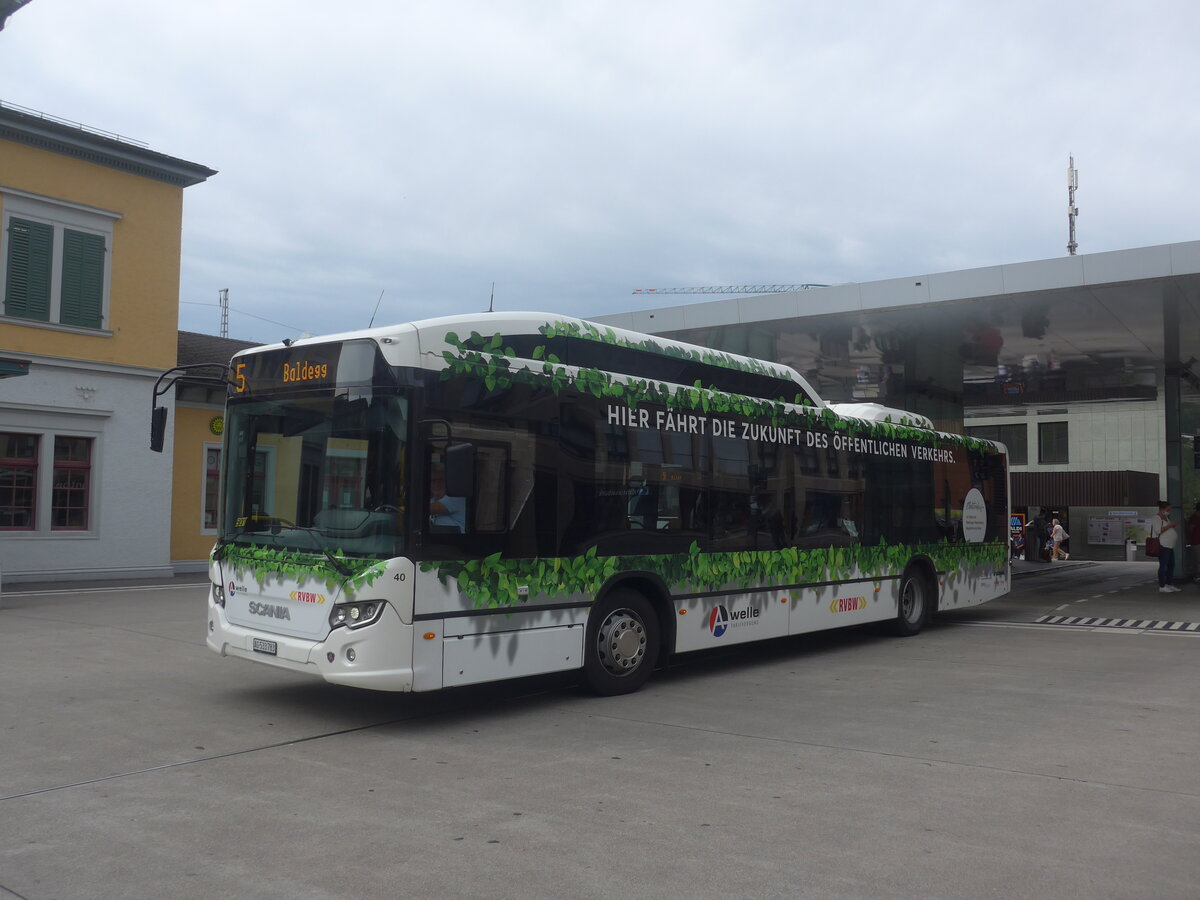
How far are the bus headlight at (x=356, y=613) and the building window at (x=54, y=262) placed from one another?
16012 mm

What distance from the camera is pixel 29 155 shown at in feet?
66.6

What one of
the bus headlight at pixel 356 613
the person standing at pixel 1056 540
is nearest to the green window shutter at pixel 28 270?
the bus headlight at pixel 356 613

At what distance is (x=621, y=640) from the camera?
9.02 metres

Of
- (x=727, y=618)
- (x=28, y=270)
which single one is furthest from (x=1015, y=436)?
(x=727, y=618)

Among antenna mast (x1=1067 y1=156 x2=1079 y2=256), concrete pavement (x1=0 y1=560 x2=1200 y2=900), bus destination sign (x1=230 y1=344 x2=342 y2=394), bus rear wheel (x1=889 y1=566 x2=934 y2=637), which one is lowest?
concrete pavement (x1=0 y1=560 x2=1200 y2=900)

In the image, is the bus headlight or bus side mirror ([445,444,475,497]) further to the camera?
bus side mirror ([445,444,475,497])

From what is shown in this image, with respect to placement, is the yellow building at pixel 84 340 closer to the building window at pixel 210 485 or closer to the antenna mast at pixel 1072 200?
the building window at pixel 210 485

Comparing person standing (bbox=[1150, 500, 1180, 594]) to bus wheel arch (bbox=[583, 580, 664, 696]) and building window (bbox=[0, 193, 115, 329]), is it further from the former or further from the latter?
building window (bbox=[0, 193, 115, 329])

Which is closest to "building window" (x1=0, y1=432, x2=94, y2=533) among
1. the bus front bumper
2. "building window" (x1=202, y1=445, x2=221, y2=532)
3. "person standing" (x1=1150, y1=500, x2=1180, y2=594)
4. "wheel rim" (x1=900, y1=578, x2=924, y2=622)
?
"building window" (x1=202, y1=445, x2=221, y2=532)

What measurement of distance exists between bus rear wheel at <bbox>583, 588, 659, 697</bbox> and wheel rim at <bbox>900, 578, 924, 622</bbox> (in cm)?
520

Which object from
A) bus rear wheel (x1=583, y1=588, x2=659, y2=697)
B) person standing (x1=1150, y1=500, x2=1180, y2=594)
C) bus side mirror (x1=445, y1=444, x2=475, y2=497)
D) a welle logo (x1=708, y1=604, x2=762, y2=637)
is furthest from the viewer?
person standing (x1=1150, y1=500, x2=1180, y2=594)

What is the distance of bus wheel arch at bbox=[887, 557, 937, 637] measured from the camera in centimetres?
1344

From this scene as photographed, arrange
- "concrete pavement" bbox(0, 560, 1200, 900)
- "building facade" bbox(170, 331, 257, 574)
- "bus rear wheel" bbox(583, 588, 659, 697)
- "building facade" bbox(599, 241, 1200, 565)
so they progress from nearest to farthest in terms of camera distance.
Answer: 1. "concrete pavement" bbox(0, 560, 1200, 900)
2. "bus rear wheel" bbox(583, 588, 659, 697)
3. "building facade" bbox(599, 241, 1200, 565)
4. "building facade" bbox(170, 331, 257, 574)

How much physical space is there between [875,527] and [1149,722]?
4778 mm
